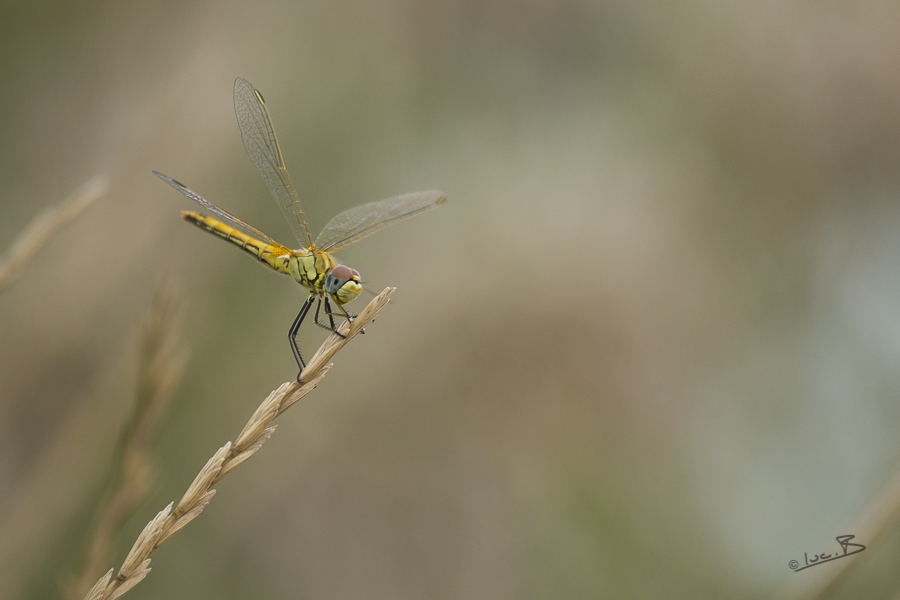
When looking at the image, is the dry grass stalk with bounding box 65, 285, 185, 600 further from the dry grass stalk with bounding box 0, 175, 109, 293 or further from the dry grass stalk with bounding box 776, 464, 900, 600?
the dry grass stalk with bounding box 776, 464, 900, 600

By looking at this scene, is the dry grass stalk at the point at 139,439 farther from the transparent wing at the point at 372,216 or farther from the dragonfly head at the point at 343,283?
the transparent wing at the point at 372,216

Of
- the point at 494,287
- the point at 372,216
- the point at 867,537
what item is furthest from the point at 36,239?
the point at 494,287

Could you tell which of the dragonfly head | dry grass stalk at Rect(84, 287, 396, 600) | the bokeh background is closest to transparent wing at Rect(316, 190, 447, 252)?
the dragonfly head

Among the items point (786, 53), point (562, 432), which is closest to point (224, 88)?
point (562, 432)

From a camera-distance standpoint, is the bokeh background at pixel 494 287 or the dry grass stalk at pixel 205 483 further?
the bokeh background at pixel 494 287

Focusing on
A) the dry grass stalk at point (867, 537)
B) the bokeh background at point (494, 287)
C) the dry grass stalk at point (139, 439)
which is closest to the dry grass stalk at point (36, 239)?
the dry grass stalk at point (139, 439)

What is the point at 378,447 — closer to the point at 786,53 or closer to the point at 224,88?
the point at 224,88
